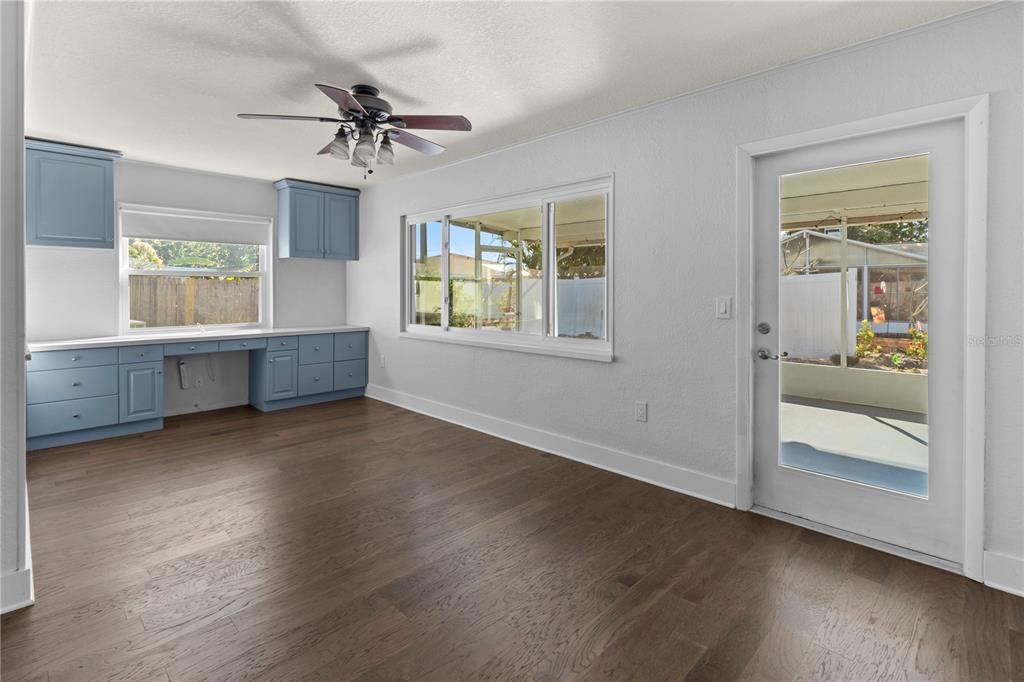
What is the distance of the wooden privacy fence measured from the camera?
201 inches

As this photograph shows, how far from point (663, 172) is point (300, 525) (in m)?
3.14

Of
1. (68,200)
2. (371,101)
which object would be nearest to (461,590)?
(371,101)

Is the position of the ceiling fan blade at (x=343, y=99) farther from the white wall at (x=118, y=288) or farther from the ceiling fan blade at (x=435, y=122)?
the white wall at (x=118, y=288)

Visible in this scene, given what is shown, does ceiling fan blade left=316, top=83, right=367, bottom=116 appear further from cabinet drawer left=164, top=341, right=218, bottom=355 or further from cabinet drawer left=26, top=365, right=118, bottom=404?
cabinet drawer left=26, top=365, right=118, bottom=404

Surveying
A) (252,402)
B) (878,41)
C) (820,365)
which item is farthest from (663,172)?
(252,402)

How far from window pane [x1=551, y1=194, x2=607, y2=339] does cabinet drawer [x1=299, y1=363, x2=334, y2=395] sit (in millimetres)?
3099

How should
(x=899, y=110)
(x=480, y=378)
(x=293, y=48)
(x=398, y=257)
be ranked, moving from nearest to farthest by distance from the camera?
(x=899, y=110)
(x=293, y=48)
(x=480, y=378)
(x=398, y=257)

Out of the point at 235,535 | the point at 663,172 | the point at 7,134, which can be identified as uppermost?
the point at 663,172

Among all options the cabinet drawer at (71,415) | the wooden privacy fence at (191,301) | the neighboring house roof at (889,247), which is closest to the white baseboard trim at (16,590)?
the cabinet drawer at (71,415)

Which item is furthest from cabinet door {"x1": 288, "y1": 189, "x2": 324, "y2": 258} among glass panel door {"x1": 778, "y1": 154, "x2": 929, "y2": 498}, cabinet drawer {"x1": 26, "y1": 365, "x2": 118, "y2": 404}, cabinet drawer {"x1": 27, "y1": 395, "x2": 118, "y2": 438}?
glass panel door {"x1": 778, "y1": 154, "x2": 929, "y2": 498}

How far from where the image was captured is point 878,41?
8.11 ft

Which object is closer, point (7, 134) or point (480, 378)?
point (7, 134)

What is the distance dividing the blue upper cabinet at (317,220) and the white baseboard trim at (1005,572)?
6.08 m

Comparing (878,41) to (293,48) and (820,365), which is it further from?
(293,48)
